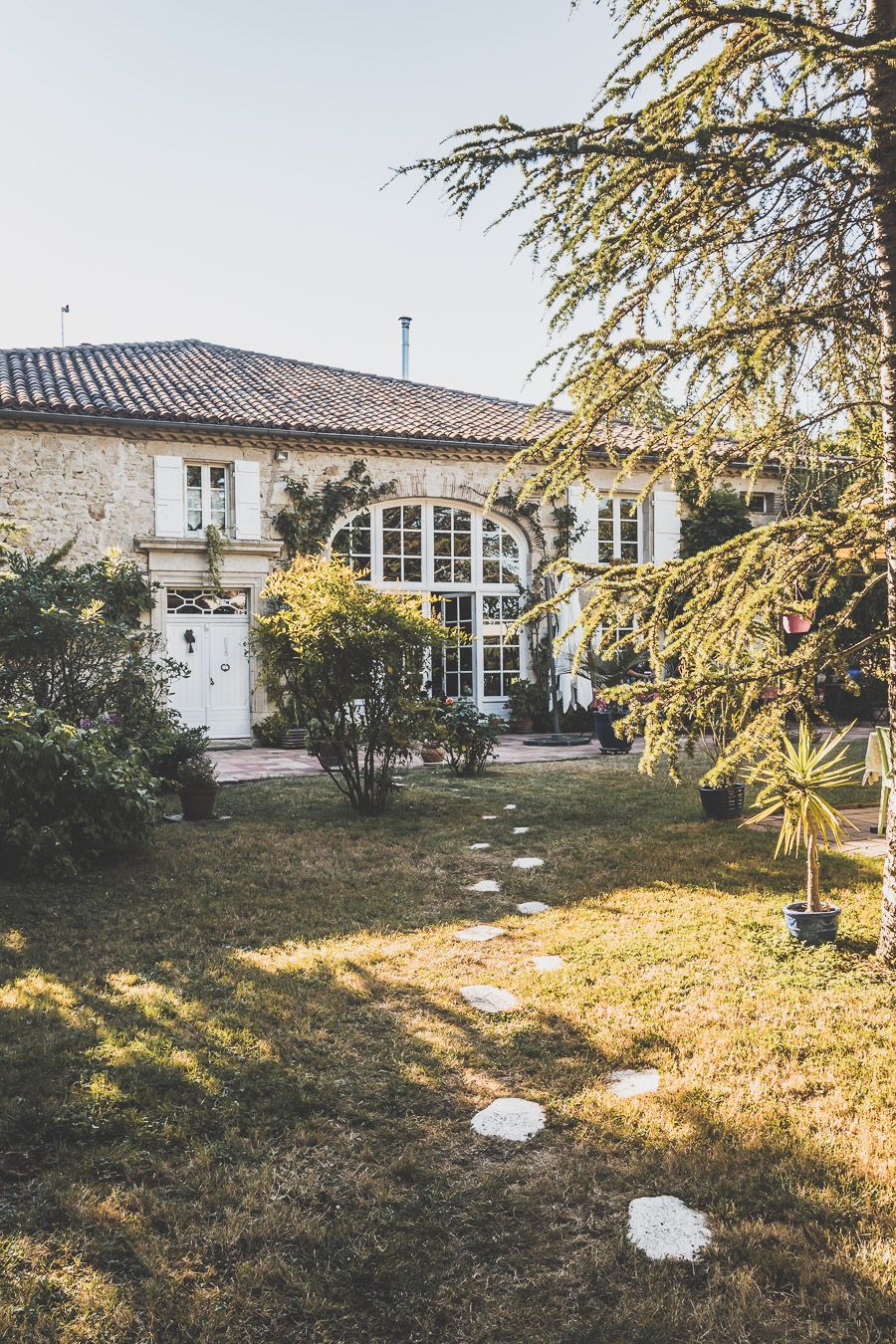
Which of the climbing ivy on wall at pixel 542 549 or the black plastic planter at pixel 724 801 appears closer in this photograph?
the black plastic planter at pixel 724 801

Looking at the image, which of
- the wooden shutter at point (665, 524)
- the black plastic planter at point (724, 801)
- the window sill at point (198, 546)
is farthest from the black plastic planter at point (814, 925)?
the wooden shutter at point (665, 524)

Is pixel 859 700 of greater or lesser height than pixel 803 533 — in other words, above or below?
below

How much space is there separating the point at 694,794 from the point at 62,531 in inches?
381

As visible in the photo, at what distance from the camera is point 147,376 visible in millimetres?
15117

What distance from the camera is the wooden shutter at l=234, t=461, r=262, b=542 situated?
1367cm

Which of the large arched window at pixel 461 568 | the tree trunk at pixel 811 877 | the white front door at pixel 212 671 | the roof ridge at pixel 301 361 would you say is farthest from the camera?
the roof ridge at pixel 301 361

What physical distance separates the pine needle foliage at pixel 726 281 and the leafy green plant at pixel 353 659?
3151 millimetres

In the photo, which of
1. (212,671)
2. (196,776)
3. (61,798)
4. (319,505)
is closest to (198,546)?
Answer: (212,671)

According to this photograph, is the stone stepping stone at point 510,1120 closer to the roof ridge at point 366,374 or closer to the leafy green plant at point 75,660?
the leafy green plant at point 75,660

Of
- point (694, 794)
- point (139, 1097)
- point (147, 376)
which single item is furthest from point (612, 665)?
point (139, 1097)

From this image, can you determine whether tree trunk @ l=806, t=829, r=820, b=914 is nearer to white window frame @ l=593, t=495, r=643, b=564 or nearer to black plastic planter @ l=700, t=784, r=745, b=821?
black plastic planter @ l=700, t=784, r=745, b=821

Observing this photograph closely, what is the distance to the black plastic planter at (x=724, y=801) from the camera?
6.82m

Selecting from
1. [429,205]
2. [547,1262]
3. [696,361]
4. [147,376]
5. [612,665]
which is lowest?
[547,1262]

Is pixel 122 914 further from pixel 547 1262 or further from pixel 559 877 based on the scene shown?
pixel 547 1262
